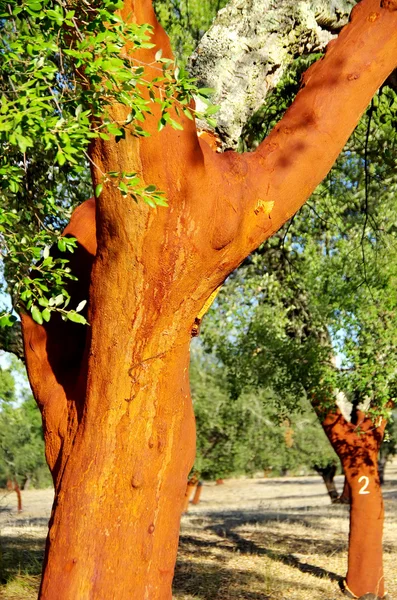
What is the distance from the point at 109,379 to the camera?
3.64 metres

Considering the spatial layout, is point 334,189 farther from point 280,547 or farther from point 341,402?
point 280,547

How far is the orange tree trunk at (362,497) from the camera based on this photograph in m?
9.92

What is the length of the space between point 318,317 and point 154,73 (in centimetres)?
746

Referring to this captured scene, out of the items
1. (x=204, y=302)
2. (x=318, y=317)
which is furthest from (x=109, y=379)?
(x=318, y=317)

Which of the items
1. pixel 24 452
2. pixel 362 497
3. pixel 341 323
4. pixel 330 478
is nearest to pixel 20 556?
pixel 362 497

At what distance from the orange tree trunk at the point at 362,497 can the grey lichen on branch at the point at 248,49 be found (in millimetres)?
6492

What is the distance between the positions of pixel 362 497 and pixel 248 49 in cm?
739

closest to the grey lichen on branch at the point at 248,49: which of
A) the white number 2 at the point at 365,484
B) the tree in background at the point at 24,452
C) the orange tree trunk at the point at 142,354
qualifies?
the orange tree trunk at the point at 142,354

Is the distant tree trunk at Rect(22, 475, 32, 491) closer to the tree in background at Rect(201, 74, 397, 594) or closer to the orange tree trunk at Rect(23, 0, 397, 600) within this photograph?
the tree in background at Rect(201, 74, 397, 594)

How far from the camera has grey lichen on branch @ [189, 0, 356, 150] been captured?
14.7 ft

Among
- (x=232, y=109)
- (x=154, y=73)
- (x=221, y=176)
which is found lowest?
(x=221, y=176)

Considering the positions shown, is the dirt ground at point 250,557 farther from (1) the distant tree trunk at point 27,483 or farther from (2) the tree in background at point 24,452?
(1) the distant tree trunk at point 27,483

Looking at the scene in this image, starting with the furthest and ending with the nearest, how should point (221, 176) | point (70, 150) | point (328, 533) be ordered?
point (328, 533) < point (221, 176) < point (70, 150)

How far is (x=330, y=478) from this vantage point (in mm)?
26250
